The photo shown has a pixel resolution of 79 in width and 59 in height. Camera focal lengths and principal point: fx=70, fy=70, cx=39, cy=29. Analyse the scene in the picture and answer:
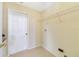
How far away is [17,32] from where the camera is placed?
3250mm

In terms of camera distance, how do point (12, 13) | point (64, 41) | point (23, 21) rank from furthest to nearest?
1. point (23, 21)
2. point (12, 13)
3. point (64, 41)

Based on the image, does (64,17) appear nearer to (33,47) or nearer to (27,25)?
(27,25)

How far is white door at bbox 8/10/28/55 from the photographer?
117 inches

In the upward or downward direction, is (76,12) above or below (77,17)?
above

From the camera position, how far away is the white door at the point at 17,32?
296 centimetres

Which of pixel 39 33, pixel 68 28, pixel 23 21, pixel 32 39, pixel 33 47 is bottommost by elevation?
pixel 33 47

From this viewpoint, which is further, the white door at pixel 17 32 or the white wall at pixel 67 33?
the white door at pixel 17 32

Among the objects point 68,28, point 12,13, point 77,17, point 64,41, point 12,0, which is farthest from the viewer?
point 12,13

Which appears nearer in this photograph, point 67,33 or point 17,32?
point 67,33

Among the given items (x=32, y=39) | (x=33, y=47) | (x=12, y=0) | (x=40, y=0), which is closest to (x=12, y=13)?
(x=12, y=0)

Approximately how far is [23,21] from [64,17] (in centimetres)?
200

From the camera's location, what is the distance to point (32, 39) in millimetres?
3891

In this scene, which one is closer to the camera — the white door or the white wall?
the white wall

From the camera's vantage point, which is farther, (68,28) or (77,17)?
(68,28)
